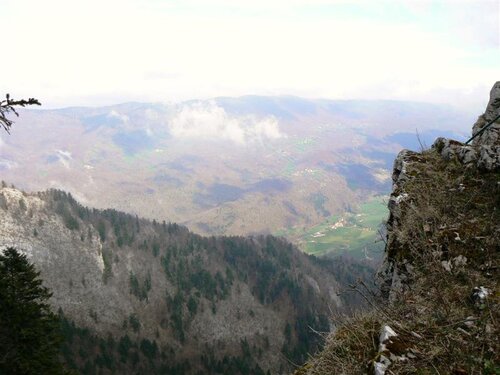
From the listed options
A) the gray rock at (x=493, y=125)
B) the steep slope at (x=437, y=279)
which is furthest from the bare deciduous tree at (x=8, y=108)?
the gray rock at (x=493, y=125)

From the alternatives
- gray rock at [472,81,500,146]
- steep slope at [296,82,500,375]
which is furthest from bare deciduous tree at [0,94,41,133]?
gray rock at [472,81,500,146]

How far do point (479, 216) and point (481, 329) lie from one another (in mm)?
4379

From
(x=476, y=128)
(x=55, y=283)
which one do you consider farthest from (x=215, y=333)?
(x=476, y=128)

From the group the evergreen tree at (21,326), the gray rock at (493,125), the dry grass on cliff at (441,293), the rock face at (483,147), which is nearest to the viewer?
the dry grass on cliff at (441,293)

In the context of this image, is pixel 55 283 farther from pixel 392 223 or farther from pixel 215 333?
pixel 392 223

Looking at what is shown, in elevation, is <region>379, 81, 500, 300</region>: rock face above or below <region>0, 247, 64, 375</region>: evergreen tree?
above

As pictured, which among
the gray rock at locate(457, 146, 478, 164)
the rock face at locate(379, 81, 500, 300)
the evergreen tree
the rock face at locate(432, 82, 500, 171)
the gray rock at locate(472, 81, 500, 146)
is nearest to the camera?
the rock face at locate(379, 81, 500, 300)

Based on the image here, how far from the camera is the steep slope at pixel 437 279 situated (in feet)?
18.7

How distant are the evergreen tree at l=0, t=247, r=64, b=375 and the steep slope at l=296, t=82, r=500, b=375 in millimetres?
14867

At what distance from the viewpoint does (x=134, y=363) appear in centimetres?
15012

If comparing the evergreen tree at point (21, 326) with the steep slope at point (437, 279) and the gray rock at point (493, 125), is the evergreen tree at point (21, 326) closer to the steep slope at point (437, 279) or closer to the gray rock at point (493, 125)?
the steep slope at point (437, 279)

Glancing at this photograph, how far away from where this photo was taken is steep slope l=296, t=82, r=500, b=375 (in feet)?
18.7

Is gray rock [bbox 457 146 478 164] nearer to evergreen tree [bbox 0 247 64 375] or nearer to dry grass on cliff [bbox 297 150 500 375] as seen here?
dry grass on cliff [bbox 297 150 500 375]

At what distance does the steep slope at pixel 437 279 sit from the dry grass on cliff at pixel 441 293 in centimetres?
2
